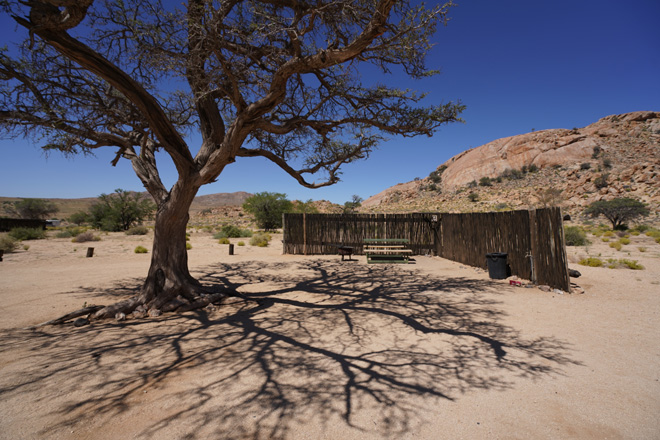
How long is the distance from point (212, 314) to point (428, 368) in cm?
402

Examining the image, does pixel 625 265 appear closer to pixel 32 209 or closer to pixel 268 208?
pixel 268 208

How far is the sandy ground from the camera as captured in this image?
2.55m

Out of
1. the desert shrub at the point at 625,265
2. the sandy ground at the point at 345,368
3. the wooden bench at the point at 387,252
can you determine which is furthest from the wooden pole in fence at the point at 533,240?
the wooden bench at the point at 387,252

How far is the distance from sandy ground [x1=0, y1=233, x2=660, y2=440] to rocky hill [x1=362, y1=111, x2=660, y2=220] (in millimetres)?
32655

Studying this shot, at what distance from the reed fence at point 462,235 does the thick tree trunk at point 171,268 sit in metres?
7.67

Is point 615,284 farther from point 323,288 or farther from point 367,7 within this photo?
point 367,7

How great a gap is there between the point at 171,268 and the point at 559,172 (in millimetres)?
56658

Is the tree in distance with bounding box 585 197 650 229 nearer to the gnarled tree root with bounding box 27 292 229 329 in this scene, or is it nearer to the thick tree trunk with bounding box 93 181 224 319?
the gnarled tree root with bounding box 27 292 229 329

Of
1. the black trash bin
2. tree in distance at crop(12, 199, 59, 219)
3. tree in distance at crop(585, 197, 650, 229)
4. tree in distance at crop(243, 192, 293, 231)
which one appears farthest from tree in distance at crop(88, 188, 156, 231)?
tree in distance at crop(585, 197, 650, 229)

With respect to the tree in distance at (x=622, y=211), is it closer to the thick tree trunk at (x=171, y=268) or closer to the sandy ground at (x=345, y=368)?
the sandy ground at (x=345, y=368)

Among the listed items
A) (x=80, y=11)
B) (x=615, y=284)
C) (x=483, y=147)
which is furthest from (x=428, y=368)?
(x=483, y=147)

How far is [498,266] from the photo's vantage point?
29.2 ft

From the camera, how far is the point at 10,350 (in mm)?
4109

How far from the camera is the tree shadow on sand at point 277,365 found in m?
2.69
